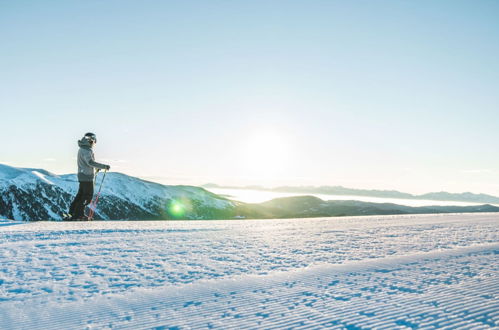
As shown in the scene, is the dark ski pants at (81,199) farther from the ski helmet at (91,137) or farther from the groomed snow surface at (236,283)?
the groomed snow surface at (236,283)

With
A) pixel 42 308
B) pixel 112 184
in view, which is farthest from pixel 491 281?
pixel 112 184

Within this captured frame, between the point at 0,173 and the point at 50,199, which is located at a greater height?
the point at 0,173

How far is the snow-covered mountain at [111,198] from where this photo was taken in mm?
108688

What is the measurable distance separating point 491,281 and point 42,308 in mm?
6029

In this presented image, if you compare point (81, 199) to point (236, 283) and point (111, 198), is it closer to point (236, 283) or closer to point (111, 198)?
point (236, 283)

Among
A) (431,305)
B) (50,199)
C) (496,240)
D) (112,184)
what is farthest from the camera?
(112,184)

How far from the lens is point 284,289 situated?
4230 mm

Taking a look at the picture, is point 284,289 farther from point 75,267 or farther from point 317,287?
point 75,267

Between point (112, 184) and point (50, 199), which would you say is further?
point (112, 184)

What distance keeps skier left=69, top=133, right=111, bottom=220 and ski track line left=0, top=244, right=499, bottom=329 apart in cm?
858

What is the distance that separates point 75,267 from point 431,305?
490 centimetres

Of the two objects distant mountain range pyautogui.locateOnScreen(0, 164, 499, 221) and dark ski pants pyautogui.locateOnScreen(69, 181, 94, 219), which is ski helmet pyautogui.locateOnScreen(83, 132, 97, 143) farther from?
distant mountain range pyautogui.locateOnScreen(0, 164, 499, 221)

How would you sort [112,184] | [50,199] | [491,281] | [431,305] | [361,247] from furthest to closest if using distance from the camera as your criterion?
[112,184] < [50,199] < [361,247] < [491,281] < [431,305]

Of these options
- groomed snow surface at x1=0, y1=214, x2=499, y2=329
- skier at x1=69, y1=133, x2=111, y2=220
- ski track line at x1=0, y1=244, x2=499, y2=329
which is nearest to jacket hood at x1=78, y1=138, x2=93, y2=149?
skier at x1=69, y1=133, x2=111, y2=220
